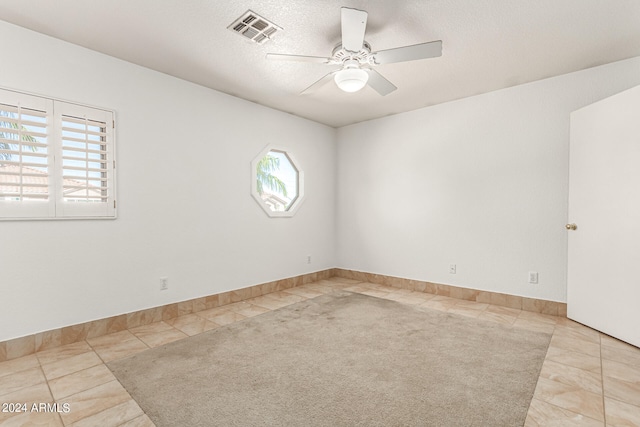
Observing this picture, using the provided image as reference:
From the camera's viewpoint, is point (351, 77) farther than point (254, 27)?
Yes

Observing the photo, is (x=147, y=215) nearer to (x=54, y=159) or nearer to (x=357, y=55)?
(x=54, y=159)

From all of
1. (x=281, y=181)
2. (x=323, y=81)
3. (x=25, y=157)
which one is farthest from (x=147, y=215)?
(x=281, y=181)

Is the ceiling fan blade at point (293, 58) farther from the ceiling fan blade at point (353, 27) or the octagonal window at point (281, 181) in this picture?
the octagonal window at point (281, 181)

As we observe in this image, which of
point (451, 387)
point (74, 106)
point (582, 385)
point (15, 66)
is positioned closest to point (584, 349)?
point (582, 385)

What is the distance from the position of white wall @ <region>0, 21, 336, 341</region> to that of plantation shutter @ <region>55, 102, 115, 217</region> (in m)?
0.09

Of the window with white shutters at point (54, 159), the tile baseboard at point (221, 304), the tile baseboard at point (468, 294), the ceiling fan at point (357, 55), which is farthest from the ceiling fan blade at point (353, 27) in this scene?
the tile baseboard at point (468, 294)

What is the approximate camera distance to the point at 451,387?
1893 millimetres

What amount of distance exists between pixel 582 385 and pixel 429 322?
49.7 inches

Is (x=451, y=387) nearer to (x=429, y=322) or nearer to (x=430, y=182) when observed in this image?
(x=429, y=322)

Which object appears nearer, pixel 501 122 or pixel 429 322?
pixel 429 322

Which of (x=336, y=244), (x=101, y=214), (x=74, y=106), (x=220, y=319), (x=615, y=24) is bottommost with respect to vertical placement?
(x=220, y=319)

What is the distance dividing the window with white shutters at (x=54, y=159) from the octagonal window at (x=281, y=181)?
79.8 inches

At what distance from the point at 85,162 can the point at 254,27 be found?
1852mm

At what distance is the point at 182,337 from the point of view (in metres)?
2.68
